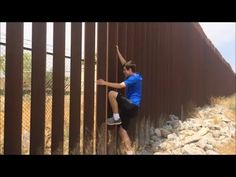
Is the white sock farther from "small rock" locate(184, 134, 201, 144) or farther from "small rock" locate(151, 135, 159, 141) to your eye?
"small rock" locate(151, 135, 159, 141)

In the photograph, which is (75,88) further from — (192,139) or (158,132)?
(158,132)

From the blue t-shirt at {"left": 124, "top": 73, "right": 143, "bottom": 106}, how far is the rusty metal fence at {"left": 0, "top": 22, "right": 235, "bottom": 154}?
26 cm

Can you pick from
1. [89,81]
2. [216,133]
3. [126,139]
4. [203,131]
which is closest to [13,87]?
[89,81]

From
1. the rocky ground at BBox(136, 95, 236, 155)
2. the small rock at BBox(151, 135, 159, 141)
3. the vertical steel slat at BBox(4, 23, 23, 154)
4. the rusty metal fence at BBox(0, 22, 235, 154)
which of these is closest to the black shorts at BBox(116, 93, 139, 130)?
the rusty metal fence at BBox(0, 22, 235, 154)

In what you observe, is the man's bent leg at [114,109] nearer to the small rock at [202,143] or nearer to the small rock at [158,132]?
the small rock at [202,143]

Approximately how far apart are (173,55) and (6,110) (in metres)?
7.59

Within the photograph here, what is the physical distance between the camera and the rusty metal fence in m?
4.05

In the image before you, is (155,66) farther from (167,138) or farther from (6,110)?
(6,110)

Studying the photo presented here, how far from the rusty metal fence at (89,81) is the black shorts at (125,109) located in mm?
228

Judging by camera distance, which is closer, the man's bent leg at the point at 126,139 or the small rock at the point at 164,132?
the man's bent leg at the point at 126,139

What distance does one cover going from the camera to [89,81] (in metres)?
5.57

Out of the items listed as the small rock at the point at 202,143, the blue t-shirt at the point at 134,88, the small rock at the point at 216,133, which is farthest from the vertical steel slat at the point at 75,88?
the small rock at the point at 216,133

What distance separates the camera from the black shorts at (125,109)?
6.26m

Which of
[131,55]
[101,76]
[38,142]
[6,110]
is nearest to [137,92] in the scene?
[101,76]
